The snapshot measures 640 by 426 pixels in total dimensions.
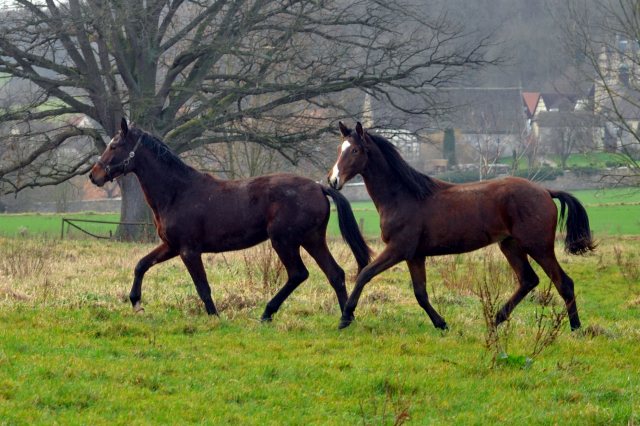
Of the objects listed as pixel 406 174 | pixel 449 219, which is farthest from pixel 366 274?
pixel 406 174

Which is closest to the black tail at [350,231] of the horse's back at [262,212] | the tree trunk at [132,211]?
the horse's back at [262,212]

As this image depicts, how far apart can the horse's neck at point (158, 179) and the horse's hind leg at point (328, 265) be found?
1.72m

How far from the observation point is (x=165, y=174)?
314 inches

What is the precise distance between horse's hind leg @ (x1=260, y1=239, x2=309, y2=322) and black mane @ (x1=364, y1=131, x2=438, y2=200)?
1.46 m

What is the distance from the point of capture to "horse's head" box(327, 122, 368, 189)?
7.30 metres

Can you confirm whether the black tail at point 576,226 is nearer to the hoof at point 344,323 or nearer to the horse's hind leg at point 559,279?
the horse's hind leg at point 559,279

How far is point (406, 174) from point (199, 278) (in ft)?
8.79

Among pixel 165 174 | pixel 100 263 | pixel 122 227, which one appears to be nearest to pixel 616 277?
pixel 165 174

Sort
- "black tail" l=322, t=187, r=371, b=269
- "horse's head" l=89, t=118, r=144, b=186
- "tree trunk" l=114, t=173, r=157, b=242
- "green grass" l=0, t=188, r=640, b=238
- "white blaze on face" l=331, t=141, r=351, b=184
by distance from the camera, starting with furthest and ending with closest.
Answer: "green grass" l=0, t=188, r=640, b=238
"tree trunk" l=114, t=173, r=157, b=242
"horse's head" l=89, t=118, r=144, b=186
"black tail" l=322, t=187, r=371, b=269
"white blaze on face" l=331, t=141, r=351, b=184

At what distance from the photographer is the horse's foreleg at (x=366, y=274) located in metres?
6.98

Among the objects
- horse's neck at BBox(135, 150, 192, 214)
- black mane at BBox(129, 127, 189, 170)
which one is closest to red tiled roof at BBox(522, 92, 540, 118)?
black mane at BBox(129, 127, 189, 170)

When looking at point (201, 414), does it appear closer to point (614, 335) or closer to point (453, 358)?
point (453, 358)

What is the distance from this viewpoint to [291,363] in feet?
17.7

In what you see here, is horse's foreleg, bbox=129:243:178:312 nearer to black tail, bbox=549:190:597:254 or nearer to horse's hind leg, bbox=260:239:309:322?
horse's hind leg, bbox=260:239:309:322
